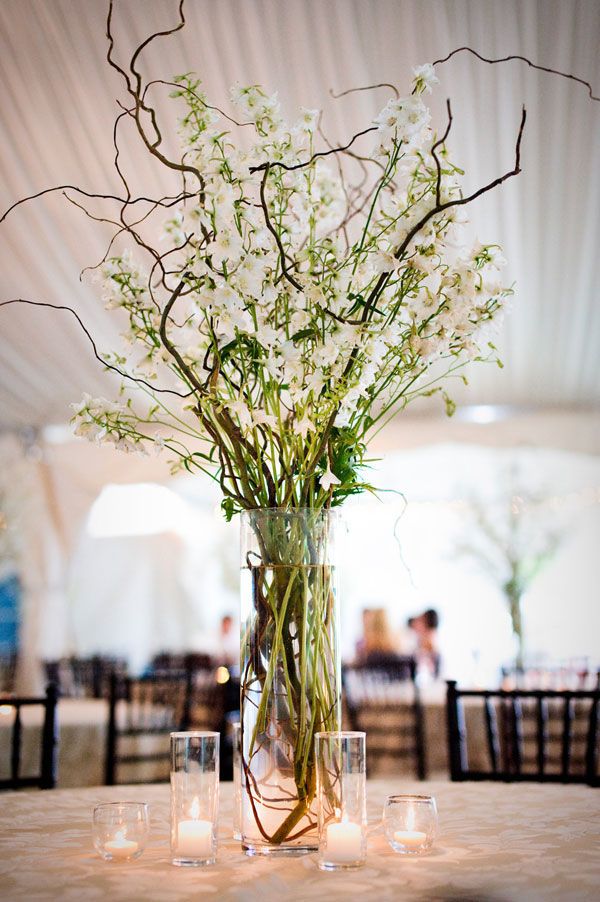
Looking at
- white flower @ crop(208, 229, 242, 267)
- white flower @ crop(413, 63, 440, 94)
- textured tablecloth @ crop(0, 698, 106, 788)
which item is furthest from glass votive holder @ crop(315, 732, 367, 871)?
textured tablecloth @ crop(0, 698, 106, 788)

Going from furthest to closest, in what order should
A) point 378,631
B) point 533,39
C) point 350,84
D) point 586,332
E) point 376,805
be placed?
point 378,631
point 586,332
point 350,84
point 533,39
point 376,805

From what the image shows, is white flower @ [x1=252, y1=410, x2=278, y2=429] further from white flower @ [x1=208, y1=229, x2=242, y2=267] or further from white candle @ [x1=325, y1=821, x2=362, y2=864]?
white candle @ [x1=325, y1=821, x2=362, y2=864]

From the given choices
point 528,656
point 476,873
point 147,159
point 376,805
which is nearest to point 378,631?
point 528,656

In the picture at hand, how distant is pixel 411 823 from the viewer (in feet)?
3.83

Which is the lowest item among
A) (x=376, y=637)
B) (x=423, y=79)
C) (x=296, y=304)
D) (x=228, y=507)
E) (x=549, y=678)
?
(x=549, y=678)

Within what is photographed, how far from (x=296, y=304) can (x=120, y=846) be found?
2.39 ft

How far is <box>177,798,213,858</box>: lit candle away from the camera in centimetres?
110

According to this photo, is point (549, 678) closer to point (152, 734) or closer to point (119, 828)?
point (152, 734)

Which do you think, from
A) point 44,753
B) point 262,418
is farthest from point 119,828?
point 44,753

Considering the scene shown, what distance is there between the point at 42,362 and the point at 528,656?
5.06 meters

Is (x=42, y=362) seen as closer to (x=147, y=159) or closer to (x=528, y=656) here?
(x=147, y=159)

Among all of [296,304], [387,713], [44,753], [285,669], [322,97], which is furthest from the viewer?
[387,713]

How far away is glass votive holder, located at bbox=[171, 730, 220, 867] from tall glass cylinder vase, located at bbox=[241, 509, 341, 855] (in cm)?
6

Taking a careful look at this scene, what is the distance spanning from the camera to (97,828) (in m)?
1.13
